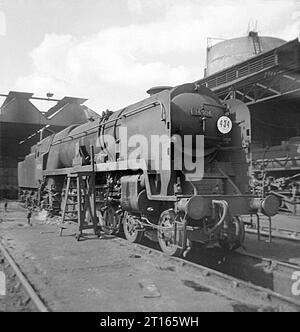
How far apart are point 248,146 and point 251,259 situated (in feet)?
7.56

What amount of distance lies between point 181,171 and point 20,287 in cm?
349

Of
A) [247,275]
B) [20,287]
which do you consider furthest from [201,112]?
[20,287]

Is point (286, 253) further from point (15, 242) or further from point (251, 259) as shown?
point (15, 242)

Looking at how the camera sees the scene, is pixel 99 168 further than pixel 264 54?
No

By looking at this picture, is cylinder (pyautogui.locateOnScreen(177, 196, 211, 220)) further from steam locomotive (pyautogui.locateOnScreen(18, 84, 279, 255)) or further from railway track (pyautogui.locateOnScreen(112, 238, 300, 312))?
railway track (pyautogui.locateOnScreen(112, 238, 300, 312))

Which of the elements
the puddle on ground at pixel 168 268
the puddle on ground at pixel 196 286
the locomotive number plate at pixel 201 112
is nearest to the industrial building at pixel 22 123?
the locomotive number plate at pixel 201 112

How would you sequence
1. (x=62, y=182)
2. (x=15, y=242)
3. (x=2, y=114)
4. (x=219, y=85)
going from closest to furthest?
1. (x=15, y=242)
2. (x=62, y=182)
3. (x=219, y=85)
4. (x=2, y=114)

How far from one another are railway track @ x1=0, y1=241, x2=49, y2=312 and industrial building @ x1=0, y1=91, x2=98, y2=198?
12564 mm

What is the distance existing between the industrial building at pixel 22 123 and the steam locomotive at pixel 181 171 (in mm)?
10605

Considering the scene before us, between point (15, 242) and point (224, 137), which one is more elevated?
point (224, 137)

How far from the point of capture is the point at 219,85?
17547mm

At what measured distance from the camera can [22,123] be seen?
2248 cm

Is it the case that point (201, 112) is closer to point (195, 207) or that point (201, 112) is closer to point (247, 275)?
point (195, 207)

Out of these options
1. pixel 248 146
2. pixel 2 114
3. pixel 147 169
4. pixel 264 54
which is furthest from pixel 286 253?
pixel 2 114
